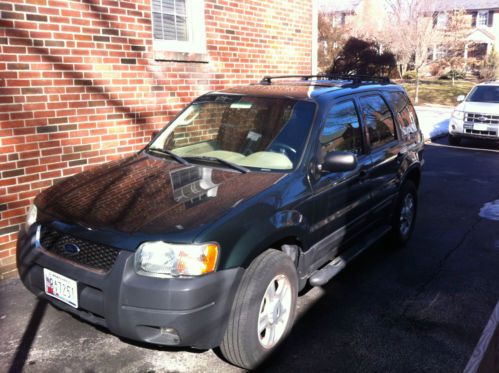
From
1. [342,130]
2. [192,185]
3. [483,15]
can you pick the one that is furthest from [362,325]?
[483,15]

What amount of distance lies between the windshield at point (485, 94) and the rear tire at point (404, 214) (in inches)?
367

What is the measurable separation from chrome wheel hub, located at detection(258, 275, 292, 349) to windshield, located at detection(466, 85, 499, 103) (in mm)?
12200

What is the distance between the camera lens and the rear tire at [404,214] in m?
5.24

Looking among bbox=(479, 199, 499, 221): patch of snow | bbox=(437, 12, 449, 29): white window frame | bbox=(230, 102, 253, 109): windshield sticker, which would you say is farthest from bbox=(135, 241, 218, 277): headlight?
bbox=(437, 12, 449, 29): white window frame

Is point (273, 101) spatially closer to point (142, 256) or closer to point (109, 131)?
point (142, 256)

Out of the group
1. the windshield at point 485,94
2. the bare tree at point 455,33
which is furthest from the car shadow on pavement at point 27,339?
the bare tree at point 455,33

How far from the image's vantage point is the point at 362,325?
3781mm

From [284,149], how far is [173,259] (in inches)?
54.5

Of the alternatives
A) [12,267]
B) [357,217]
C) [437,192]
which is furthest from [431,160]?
[12,267]

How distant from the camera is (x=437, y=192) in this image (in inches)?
317

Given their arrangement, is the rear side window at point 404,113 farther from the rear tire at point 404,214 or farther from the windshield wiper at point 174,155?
the windshield wiper at point 174,155

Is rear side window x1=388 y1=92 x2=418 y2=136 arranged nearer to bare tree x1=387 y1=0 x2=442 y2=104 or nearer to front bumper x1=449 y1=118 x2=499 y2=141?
front bumper x1=449 y1=118 x2=499 y2=141

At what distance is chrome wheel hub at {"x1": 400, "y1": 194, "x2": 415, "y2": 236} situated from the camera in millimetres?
5423

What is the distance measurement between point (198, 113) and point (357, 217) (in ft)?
5.61
